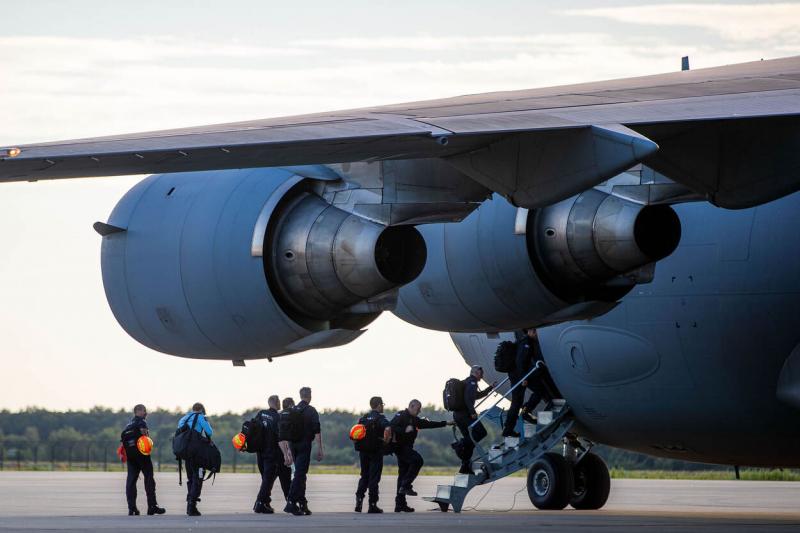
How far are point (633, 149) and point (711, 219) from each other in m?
6.65

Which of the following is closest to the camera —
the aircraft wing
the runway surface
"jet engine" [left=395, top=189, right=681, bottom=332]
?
the aircraft wing

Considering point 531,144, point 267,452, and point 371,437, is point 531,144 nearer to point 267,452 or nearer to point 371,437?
point 371,437

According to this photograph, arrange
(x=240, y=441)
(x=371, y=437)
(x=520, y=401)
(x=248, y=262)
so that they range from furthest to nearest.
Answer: (x=240, y=441) < (x=371, y=437) < (x=520, y=401) < (x=248, y=262)

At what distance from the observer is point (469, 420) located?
18.5 meters

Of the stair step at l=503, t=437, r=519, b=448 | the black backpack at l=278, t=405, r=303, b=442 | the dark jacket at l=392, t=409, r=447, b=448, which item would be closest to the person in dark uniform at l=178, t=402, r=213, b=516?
the black backpack at l=278, t=405, r=303, b=442

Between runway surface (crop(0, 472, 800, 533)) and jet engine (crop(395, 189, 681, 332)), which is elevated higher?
jet engine (crop(395, 189, 681, 332))

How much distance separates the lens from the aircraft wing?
8656mm

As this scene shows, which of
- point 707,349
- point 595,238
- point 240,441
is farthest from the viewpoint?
point 240,441

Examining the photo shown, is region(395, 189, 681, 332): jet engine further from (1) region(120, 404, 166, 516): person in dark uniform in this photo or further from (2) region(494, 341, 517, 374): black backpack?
(1) region(120, 404, 166, 516): person in dark uniform

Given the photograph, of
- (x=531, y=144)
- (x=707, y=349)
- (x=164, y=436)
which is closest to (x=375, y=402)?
(x=707, y=349)

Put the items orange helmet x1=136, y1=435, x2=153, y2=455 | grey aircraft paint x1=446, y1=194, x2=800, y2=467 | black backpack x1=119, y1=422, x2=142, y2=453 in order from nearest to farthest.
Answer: grey aircraft paint x1=446, y1=194, x2=800, y2=467 < orange helmet x1=136, y1=435, x2=153, y2=455 < black backpack x1=119, y1=422, x2=142, y2=453

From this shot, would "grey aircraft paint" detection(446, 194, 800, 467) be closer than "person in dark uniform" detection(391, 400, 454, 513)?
Yes

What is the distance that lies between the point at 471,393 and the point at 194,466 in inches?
139

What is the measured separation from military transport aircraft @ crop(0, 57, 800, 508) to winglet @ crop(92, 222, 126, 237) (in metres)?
0.04
